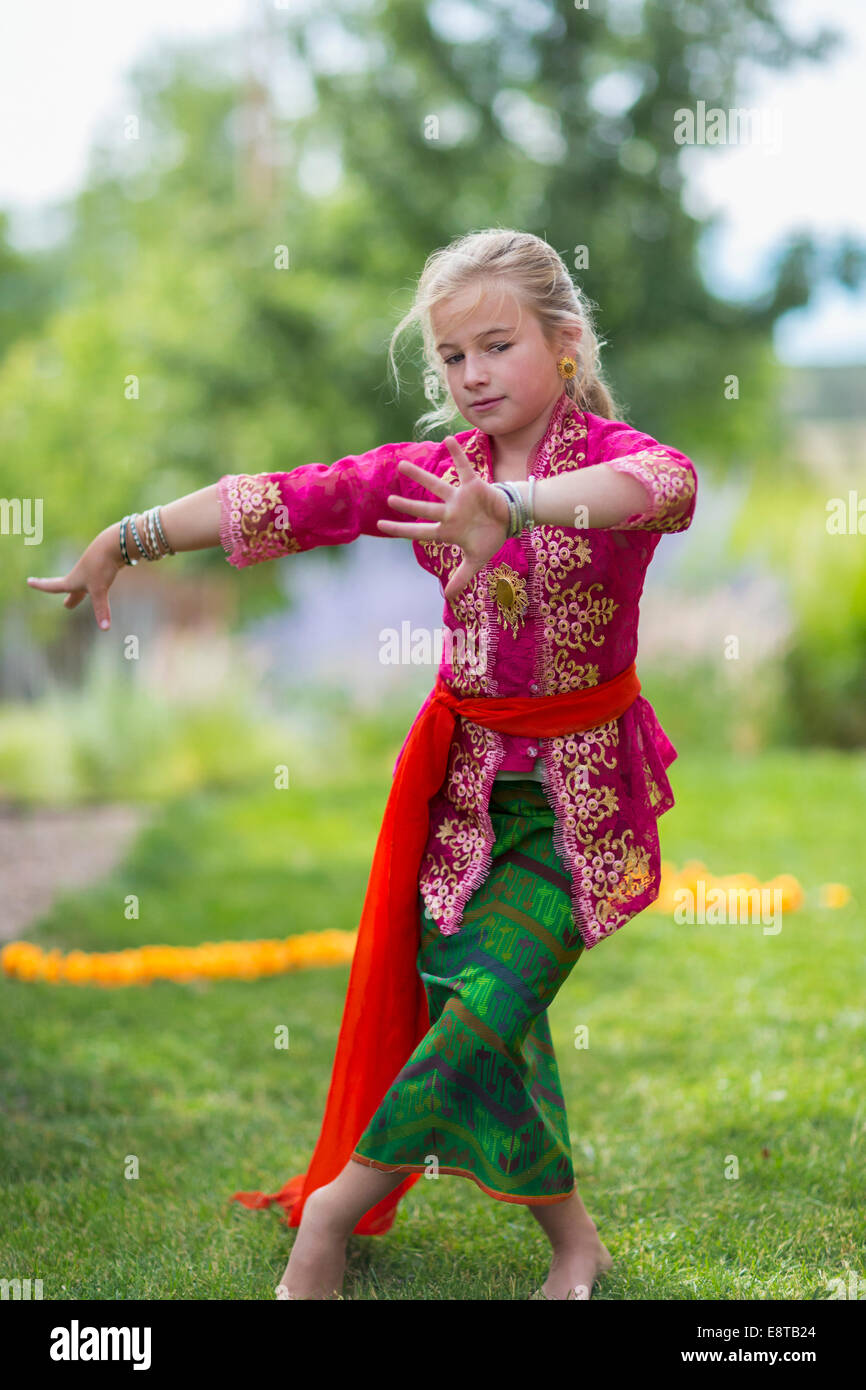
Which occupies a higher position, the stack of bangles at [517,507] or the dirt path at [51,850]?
the stack of bangles at [517,507]

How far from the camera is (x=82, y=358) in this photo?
14492 mm

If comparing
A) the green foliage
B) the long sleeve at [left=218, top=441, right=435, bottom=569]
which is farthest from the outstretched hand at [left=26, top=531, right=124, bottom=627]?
the green foliage

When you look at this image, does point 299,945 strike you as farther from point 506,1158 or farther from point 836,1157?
point 506,1158

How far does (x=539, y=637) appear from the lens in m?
2.60

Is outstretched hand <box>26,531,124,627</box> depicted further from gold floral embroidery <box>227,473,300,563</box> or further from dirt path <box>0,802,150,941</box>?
dirt path <box>0,802,150,941</box>

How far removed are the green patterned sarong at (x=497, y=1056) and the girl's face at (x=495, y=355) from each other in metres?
0.69

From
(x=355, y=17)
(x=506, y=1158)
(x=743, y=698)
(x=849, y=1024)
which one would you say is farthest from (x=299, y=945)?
(x=355, y=17)

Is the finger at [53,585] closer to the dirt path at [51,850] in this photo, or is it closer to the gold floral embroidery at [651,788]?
the gold floral embroidery at [651,788]

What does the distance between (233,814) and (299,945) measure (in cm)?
323

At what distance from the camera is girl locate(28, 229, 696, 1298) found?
2568mm

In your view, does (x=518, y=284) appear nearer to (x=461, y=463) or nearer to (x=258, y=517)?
(x=461, y=463)

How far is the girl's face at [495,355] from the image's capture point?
2543 mm

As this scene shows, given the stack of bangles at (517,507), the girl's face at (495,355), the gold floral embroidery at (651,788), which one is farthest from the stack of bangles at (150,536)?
the gold floral embroidery at (651,788)

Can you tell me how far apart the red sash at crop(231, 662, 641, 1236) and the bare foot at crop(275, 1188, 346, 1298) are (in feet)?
0.66
